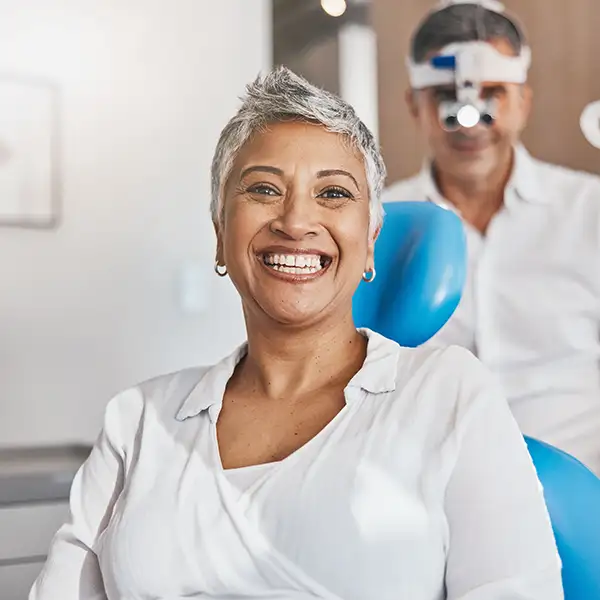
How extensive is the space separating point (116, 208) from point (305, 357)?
4.70 ft

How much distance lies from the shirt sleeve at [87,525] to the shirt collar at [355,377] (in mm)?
100

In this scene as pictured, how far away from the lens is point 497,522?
94 centimetres

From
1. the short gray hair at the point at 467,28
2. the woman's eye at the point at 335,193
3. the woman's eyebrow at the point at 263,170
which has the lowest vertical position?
the woman's eye at the point at 335,193

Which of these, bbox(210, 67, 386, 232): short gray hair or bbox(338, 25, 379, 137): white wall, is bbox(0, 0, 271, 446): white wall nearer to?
bbox(338, 25, 379, 137): white wall

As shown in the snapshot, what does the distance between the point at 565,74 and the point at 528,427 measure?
79 centimetres

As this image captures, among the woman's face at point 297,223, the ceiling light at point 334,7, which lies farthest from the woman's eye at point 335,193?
the ceiling light at point 334,7

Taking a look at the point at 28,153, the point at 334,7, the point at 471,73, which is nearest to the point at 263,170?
the point at 471,73

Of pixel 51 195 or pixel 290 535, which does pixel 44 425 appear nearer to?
pixel 51 195

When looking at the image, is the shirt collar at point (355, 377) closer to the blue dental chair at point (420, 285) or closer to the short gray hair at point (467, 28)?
the blue dental chair at point (420, 285)

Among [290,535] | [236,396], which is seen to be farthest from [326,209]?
[290,535]

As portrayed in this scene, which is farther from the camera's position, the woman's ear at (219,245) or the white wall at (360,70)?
the white wall at (360,70)

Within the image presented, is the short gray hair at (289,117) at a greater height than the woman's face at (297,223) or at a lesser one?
greater

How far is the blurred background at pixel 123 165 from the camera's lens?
2.32 m

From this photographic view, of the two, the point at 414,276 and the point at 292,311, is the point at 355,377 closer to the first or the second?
the point at 292,311
